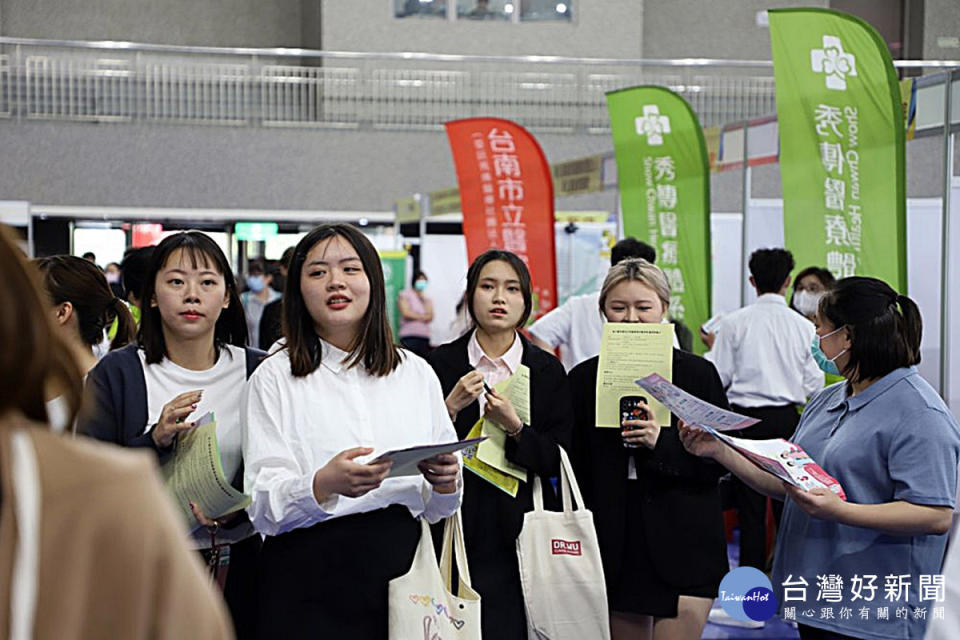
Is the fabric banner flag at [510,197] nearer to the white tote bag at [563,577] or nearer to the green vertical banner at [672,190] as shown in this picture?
the green vertical banner at [672,190]

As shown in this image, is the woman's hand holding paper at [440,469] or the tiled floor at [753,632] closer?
the woman's hand holding paper at [440,469]

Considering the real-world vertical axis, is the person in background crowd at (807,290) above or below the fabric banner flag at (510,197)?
below

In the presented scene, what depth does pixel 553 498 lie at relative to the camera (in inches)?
129

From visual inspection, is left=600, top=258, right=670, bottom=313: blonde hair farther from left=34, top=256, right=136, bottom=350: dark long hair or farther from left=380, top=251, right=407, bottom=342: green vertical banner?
left=380, top=251, right=407, bottom=342: green vertical banner

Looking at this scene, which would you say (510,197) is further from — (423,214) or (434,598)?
(434,598)

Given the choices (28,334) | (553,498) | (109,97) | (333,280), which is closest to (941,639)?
(28,334)

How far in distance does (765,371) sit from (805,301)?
0.67m

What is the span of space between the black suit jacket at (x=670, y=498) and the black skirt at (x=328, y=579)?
92 cm

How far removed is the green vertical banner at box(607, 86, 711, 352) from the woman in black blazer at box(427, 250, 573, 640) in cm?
345

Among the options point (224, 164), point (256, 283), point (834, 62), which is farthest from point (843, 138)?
point (224, 164)

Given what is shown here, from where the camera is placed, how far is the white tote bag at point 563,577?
305 centimetres

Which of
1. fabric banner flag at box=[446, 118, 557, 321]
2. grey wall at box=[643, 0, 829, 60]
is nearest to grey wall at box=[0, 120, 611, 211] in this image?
grey wall at box=[643, 0, 829, 60]

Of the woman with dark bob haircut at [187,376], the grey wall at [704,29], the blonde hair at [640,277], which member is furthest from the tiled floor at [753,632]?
the grey wall at [704,29]

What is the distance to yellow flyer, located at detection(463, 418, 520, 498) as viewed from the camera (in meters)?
3.14
